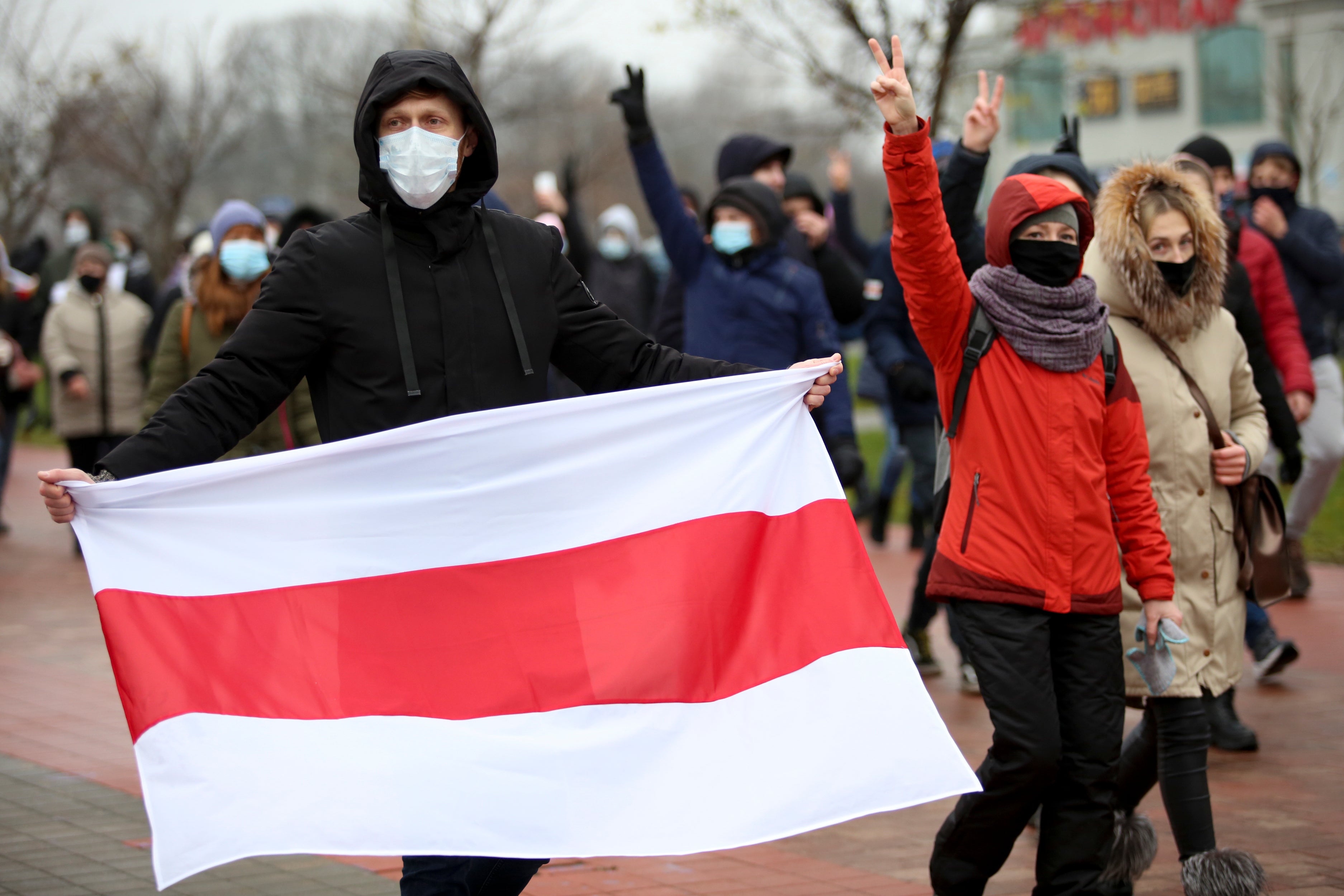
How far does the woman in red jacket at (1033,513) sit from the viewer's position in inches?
161

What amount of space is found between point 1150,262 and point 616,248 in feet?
26.8

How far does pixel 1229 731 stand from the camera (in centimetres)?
635

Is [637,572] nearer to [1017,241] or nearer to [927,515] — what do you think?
[1017,241]

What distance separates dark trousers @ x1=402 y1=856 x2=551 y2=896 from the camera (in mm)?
3355

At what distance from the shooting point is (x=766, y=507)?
152 inches

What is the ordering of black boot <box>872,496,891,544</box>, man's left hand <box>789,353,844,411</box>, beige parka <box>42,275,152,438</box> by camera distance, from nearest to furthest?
man's left hand <box>789,353,844,411</box> → beige parka <box>42,275,152,438</box> → black boot <box>872,496,891,544</box>

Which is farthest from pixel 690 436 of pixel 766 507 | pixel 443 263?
pixel 443 263

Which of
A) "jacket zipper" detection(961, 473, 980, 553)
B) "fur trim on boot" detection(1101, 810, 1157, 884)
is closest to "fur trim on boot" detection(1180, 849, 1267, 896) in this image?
"fur trim on boot" detection(1101, 810, 1157, 884)

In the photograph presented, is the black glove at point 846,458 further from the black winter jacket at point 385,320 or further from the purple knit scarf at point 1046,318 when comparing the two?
the black winter jacket at point 385,320

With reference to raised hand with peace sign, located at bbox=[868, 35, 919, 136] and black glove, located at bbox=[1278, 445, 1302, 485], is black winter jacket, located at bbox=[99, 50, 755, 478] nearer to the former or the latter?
raised hand with peace sign, located at bbox=[868, 35, 919, 136]

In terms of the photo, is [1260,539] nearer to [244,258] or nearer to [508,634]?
[508,634]

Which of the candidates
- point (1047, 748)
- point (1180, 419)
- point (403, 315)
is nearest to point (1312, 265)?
point (1180, 419)

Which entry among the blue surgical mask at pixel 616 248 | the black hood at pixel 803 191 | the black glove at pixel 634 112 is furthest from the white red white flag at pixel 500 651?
the blue surgical mask at pixel 616 248

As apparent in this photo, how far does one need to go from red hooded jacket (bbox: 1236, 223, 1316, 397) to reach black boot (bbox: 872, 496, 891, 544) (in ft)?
16.0
